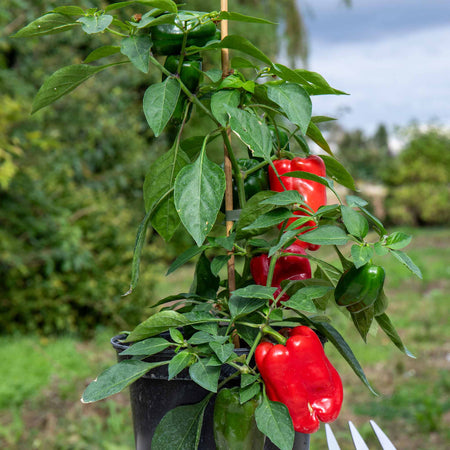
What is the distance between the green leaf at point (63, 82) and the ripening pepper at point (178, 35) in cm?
7

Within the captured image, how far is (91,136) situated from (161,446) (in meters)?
3.64

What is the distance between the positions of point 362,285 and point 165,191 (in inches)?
12.2

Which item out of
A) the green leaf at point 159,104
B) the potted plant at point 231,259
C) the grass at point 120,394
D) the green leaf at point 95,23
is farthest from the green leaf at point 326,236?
the grass at point 120,394

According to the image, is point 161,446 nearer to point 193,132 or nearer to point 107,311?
point 107,311

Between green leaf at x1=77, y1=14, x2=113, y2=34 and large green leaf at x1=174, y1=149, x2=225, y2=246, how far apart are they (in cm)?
19

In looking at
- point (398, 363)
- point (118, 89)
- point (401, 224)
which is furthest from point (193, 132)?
point (401, 224)

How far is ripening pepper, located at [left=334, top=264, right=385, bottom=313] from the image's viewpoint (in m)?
0.62

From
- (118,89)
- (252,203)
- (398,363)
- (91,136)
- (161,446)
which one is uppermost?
(252,203)

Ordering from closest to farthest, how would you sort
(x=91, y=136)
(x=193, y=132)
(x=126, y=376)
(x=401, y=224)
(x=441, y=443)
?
(x=126, y=376) < (x=441, y=443) < (x=91, y=136) < (x=193, y=132) < (x=401, y=224)

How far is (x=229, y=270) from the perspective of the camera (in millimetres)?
773

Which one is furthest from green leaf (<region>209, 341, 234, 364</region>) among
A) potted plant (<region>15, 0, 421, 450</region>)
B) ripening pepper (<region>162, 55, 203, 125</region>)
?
ripening pepper (<region>162, 55, 203, 125</region>)

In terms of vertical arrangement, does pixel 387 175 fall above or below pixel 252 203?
below

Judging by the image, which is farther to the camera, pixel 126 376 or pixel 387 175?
pixel 387 175

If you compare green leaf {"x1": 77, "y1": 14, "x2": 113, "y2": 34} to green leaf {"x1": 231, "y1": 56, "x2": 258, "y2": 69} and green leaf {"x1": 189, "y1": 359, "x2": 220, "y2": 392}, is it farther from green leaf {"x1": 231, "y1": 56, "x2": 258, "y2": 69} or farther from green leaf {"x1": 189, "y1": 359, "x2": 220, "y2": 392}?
green leaf {"x1": 189, "y1": 359, "x2": 220, "y2": 392}
